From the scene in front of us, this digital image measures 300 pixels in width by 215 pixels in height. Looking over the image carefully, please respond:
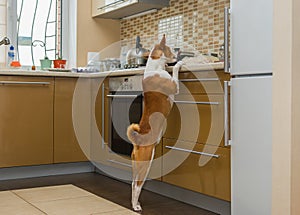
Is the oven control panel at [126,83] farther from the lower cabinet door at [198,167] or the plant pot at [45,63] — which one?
the plant pot at [45,63]

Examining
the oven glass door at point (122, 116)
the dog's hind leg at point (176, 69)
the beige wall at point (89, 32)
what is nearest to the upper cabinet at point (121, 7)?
the beige wall at point (89, 32)

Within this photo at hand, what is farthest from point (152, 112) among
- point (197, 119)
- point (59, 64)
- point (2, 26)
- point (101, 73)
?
point (2, 26)

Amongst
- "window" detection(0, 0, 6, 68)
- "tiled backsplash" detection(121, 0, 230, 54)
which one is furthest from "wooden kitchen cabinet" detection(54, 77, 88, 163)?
"tiled backsplash" detection(121, 0, 230, 54)

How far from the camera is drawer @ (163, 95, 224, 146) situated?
2.78 meters

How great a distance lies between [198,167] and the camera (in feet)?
9.63

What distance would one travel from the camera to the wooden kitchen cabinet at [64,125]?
4.18 m

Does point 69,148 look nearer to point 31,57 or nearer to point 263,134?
point 31,57

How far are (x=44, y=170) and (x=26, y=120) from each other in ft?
1.71

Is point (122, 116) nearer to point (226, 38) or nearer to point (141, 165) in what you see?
point (141, 165)

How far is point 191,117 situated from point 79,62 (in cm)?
216

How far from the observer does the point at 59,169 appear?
434 cm

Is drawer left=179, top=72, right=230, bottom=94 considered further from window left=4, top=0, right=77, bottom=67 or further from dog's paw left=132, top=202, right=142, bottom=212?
window left=4, top=0, right=77, bottom=67

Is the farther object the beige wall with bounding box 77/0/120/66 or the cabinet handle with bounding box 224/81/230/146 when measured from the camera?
the beige wall with bounding box 77/0/120/66

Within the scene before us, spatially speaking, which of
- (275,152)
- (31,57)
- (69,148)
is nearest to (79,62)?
(31,57)
